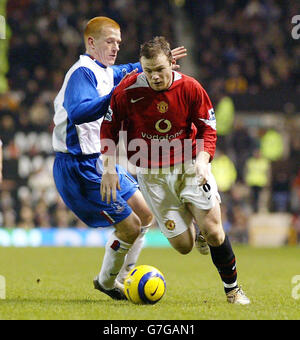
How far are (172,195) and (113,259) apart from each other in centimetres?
83

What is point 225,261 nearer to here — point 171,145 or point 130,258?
point 171,145

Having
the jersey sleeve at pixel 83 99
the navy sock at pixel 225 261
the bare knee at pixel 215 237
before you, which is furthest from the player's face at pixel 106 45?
the navy sock at pixel 225 261

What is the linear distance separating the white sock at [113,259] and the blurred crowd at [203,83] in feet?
33.5

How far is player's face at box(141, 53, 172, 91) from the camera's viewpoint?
18.8 feet

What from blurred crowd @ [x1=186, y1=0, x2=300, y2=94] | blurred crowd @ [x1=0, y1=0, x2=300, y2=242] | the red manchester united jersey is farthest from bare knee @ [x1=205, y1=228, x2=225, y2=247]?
blurred crowd @ [x1=186, y1=0, x2=300, y2=94]

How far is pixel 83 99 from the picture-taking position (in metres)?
6.14

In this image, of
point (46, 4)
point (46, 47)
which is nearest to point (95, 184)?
point (46, 47)

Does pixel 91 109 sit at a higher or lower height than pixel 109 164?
higher

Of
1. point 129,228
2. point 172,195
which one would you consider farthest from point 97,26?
point 129,228

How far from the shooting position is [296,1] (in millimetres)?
22688

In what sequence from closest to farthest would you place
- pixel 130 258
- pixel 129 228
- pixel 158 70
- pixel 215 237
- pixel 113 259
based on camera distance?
pixel 158 70 → pixel 215 237 → pixel 129 228 → pixel 113 259 → pixel 130 258

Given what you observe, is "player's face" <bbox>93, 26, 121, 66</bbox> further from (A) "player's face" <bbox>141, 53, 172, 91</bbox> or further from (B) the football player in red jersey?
(A) "player's face" <bbox>141, 53, 172, 91</bbox>

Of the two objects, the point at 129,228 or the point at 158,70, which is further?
the point at 129,228

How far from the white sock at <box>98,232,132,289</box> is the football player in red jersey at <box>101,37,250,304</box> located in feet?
1.49
